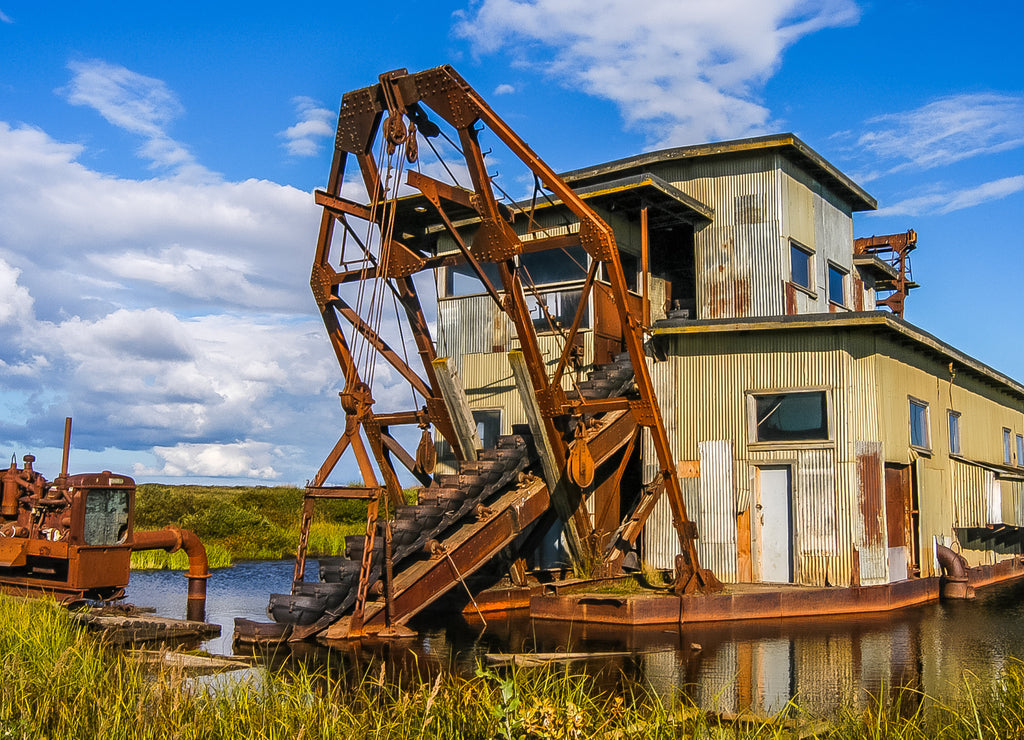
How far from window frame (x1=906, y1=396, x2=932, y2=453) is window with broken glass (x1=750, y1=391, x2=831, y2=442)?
2.72m

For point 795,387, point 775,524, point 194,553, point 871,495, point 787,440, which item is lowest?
point 194,553

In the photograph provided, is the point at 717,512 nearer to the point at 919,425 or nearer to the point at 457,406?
the point at 457,406

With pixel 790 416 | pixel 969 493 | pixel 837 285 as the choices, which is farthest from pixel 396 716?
pixel 969 493

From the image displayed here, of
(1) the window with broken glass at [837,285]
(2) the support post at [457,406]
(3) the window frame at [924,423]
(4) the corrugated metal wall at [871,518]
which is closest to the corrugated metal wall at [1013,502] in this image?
(3) the window frame at [924,423]

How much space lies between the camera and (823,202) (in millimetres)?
21062

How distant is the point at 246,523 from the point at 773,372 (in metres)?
19.4

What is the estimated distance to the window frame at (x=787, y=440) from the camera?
53.4 ft

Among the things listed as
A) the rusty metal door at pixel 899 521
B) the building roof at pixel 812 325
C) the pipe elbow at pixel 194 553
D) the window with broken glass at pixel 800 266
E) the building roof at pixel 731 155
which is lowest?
the pipe elbow at pixel 194 553

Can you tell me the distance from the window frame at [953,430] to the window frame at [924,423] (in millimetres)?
1441

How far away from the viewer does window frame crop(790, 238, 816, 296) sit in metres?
19.5

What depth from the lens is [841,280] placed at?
2175 cm

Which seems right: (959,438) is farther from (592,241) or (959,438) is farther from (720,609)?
(592,241)

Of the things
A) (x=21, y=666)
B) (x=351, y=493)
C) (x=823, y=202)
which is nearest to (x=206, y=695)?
(x=21, y=666)

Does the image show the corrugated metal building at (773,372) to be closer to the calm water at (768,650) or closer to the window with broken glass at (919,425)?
the window with broken glass at (919,425)
